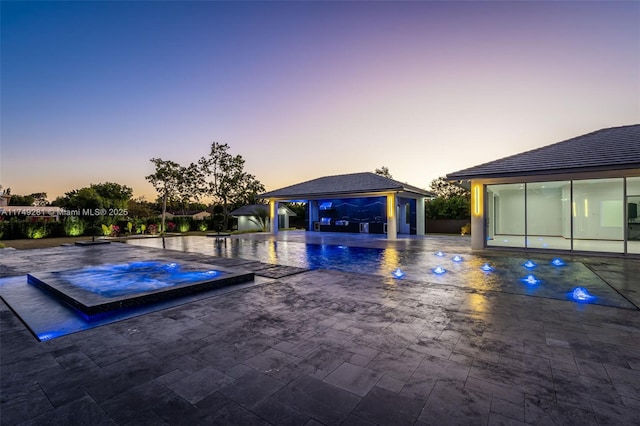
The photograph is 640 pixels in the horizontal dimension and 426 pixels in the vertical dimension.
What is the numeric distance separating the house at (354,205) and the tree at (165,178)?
1504 centimetres

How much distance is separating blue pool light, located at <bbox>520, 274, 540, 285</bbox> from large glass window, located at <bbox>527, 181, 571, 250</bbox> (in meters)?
6.04

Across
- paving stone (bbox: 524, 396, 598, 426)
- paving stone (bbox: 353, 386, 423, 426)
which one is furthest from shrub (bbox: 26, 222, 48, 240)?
paving stone (bbox: 524, 396, 598, 426)

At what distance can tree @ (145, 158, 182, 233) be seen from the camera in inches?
1221

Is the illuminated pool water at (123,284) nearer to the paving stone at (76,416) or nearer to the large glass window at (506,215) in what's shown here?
the paving stone at (76,416)

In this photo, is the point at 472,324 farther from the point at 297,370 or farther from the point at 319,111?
the point at 319,111

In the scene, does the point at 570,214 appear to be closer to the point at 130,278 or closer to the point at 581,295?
the point at 581,295

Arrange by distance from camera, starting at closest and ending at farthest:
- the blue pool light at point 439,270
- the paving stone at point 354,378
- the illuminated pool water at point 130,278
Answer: the paving stone at point 354,378, the illuminated pool water at point 130,278, the blue pool light at point 439,270

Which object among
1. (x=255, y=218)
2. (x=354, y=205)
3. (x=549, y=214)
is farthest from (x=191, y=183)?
(x=549, y=214)

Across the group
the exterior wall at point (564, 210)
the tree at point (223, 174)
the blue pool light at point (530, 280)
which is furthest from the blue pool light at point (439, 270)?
the tree at point (223, 174)

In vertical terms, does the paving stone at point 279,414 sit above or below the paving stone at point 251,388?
above

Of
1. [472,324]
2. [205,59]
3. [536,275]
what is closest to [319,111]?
A: [205,59]

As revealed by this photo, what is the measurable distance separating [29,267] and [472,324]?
12.9m

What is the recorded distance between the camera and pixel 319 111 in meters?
19.7

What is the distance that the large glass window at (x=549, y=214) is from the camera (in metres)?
11.8
